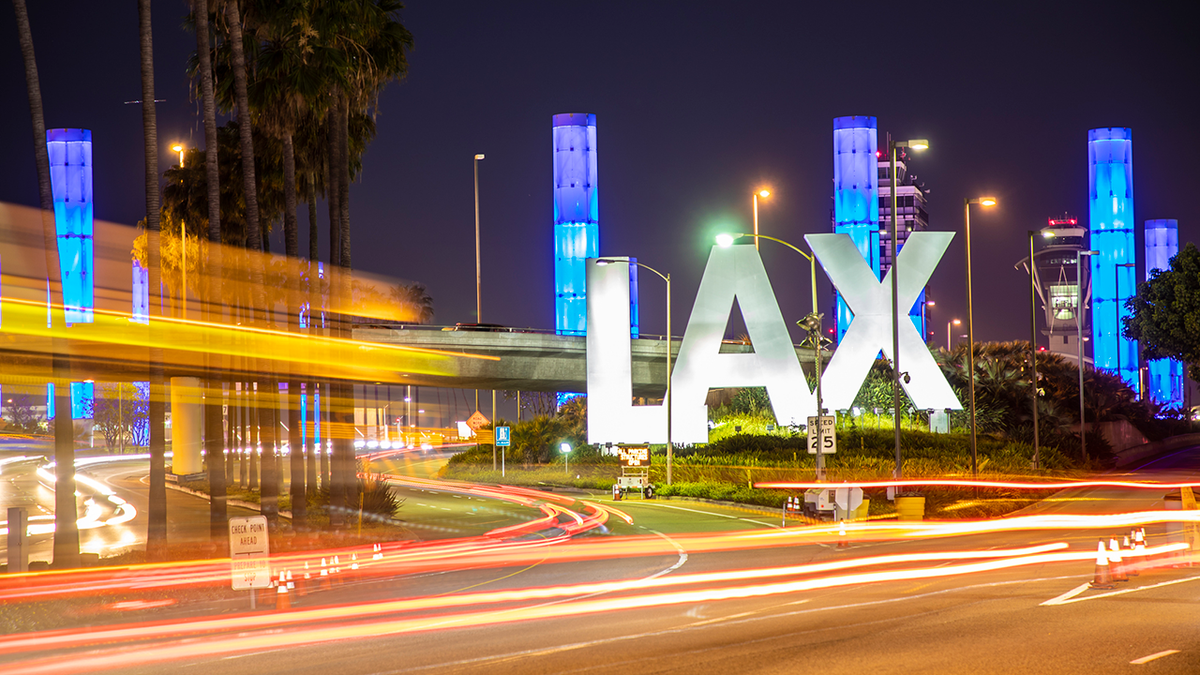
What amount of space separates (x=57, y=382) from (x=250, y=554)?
5.85 meters

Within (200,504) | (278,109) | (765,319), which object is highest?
(278,109)

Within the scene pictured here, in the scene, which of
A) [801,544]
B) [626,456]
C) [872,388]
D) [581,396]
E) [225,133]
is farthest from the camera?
[581,396]

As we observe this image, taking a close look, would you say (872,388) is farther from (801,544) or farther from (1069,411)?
(801,544)

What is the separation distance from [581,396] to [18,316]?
3782cm

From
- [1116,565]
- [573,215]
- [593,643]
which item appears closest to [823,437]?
[1116,565]

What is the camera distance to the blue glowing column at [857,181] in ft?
237

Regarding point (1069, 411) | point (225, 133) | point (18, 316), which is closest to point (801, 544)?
point (225, 133)

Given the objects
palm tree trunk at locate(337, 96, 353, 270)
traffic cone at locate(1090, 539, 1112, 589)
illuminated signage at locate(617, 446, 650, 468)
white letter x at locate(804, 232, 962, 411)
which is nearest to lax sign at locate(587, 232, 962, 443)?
white letter x at locate(804, 232, 962, 411)

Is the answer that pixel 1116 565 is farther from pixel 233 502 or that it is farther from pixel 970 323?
pixel 233 502

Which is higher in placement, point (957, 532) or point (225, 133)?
point (225, 133)

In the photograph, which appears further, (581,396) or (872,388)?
(581,396)

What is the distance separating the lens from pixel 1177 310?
4719cm

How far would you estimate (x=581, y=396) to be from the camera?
263ft

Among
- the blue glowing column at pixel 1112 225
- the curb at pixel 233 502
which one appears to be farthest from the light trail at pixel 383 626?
the blue glowing column at pixel 1112 225
